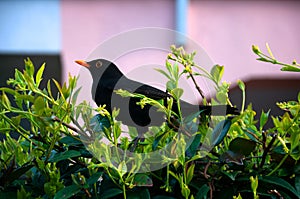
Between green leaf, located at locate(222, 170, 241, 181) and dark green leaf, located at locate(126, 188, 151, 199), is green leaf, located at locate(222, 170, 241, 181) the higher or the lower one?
the higher one

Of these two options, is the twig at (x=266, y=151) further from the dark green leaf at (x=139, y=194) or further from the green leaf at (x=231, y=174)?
the dark green leaf at (x=139, y=194)

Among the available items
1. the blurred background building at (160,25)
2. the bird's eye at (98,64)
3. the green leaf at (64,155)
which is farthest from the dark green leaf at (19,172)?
the blurred background building at (160,25)

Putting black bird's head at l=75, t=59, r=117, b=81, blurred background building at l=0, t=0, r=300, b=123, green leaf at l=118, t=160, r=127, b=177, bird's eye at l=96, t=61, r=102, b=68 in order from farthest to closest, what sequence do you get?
1. blurred background building at l=0, t=0, r=300, b=123
2. bird's eye at l=96, t=61, r=102, b=68
3. black bird's head at l=75, t=59, r=117, b=81
4. green leaf at l=118, t=160, r=127, b=177

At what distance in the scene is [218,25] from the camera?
15.7 ft

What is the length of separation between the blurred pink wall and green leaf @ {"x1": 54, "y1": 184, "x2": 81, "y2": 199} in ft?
12.6

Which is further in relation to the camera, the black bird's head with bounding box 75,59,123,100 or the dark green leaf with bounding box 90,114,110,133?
the black bird's head with bounding box 75,59,123,100

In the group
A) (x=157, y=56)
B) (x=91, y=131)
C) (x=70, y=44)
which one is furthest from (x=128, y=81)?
(x=70, y=44)

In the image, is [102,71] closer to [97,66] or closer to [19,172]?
[97,66]

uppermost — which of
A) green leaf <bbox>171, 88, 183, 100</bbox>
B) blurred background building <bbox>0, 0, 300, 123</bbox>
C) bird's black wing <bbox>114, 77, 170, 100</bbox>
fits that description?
green leaf <bbox>171, 88, 183, 100</bbox>

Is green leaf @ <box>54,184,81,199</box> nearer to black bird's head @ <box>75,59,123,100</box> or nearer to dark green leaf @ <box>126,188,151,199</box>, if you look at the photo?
dark green leaf @ <box>126,188,151,199</box>

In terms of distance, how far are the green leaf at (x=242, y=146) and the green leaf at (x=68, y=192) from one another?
0.76 ft

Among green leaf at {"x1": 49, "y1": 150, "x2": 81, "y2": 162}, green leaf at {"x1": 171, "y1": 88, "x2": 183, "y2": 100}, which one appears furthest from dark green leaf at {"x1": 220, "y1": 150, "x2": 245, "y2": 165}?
green leaf at {"x1": 49, "y1": 150, "x2": 81, "y2": 162}

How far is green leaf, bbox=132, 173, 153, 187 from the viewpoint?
841 mm

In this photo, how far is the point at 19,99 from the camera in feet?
2.90
